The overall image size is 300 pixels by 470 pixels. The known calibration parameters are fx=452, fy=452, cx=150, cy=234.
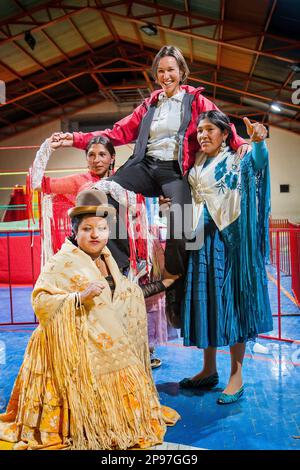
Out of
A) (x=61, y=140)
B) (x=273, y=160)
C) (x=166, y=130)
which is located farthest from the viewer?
(x=273, y=160)

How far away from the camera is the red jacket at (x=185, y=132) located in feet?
8.58

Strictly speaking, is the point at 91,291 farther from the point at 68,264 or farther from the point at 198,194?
the point at 198,194

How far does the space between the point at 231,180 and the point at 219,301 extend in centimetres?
69

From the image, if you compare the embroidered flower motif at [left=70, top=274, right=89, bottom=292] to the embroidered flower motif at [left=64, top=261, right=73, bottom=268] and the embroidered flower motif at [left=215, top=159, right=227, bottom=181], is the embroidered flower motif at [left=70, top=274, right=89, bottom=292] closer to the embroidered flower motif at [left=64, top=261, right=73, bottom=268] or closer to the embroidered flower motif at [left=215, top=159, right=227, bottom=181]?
the embroidered flower motif at [left=64, top=261, right=73, bottom=268]

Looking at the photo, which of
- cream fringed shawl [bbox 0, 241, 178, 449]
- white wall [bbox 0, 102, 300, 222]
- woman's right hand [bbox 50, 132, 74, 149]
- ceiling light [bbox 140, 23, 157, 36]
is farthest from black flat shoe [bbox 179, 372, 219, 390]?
white wall [bbox 0, 102, 300, 222]

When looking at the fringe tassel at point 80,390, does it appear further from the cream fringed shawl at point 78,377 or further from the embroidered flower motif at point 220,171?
the embroidered flower motif at point 220,171

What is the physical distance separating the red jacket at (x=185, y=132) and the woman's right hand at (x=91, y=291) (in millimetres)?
937

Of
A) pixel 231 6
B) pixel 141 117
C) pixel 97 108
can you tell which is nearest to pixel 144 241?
pixel 141 117

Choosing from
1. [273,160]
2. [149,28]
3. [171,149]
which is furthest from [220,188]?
[273,160]

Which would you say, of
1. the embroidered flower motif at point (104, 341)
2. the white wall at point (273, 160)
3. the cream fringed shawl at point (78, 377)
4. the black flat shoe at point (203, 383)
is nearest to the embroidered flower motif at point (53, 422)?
the cream fringed shawl at point (78, 377)

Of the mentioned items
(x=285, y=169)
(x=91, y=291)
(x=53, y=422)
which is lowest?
(x=53, y=422)

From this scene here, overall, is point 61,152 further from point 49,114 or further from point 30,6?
point 30,6

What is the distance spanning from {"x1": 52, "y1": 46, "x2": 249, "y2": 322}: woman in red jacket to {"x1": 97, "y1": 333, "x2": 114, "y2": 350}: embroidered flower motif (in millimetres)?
662

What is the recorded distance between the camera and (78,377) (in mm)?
2051
